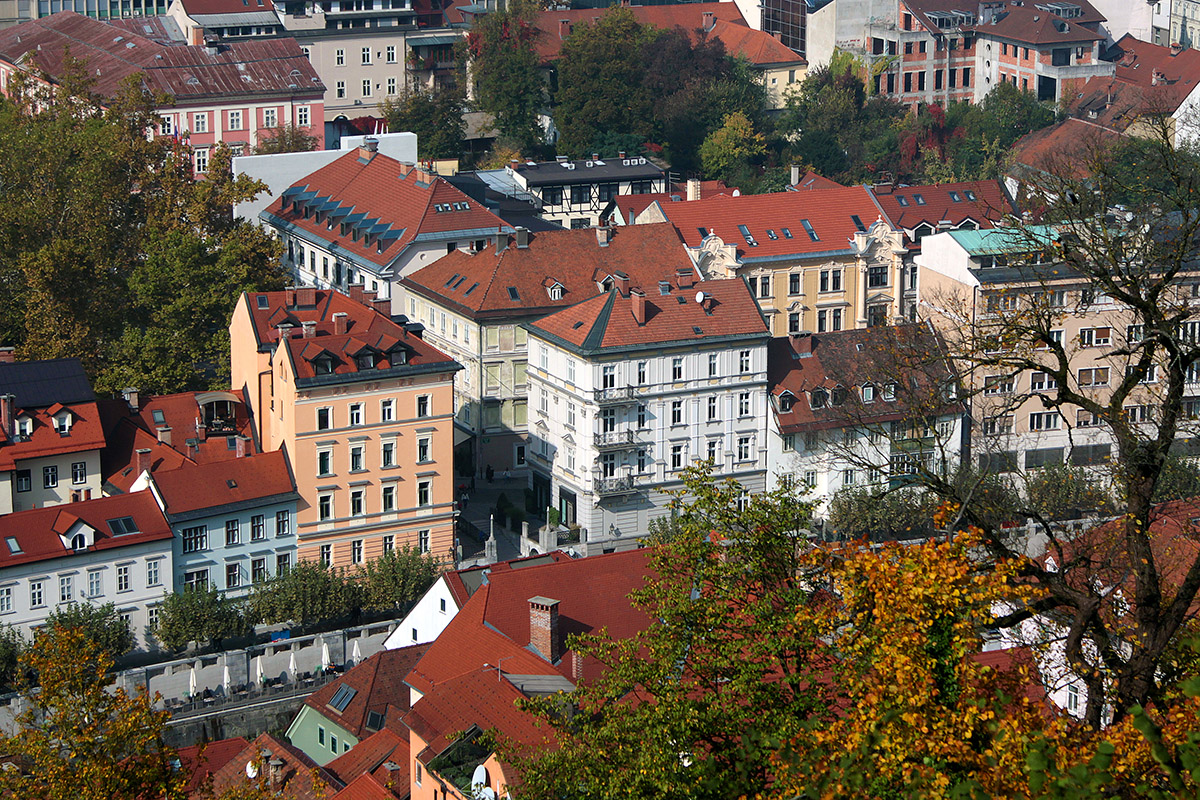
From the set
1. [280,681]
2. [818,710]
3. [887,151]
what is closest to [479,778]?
[818,710]

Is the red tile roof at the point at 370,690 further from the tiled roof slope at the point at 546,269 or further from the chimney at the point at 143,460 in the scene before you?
the tiled roof slope at the point at 546,269

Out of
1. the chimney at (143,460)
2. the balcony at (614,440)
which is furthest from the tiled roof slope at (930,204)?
the chimney at (143,460)

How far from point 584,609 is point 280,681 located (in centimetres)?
1576

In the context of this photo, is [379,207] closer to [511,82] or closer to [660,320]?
[660,320]

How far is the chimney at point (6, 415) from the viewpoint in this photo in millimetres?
69500

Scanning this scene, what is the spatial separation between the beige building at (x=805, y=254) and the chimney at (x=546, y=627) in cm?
4299

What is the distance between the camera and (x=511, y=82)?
428 feet

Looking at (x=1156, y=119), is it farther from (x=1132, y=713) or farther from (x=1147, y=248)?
(x=1132, y=713)

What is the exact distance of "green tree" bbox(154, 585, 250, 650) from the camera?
6444cm

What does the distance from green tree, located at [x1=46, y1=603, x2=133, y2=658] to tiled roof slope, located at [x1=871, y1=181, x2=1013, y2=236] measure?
151ft

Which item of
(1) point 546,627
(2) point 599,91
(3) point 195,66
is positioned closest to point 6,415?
(1) point 546,627

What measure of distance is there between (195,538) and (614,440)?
17.1 metres

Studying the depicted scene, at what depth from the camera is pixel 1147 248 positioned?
3156 cm

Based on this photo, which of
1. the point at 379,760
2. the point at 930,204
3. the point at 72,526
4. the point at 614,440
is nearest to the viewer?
the point at 379,760
